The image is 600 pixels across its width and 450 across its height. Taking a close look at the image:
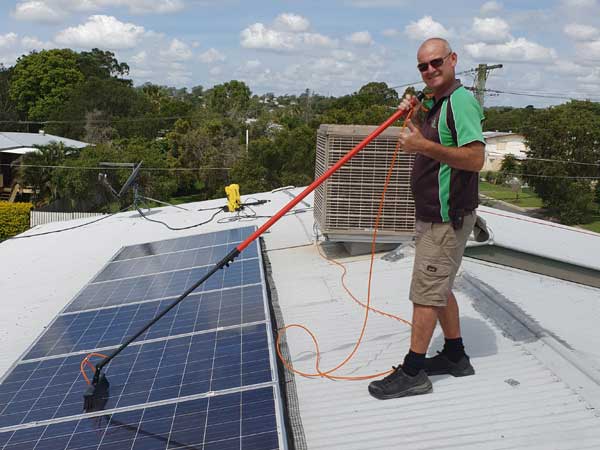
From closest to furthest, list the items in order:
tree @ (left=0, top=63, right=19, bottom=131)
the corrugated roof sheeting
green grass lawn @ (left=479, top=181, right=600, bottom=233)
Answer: the corrugated roof sheeting → green grass lawn @ (left=479, top=181, right=600, bottom=233) → tree @ (left=0, top=63, right=19, bottom=131)

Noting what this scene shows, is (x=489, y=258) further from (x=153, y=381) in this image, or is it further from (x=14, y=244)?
(x=14, y=244)

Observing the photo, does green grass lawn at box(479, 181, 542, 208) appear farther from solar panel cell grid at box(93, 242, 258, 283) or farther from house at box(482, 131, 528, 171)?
solar panel cell grid at box(93, 242, 258, 283)

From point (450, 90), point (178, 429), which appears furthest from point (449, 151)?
point (178, 429)

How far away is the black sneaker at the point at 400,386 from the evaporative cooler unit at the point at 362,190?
11.0ft

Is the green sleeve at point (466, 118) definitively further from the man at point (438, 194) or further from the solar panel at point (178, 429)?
the solar panel at point (178, 429)

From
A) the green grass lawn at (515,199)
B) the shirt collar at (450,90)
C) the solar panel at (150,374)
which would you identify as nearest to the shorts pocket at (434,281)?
the shirt collar at (450,90)

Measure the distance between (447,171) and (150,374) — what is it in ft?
8.30

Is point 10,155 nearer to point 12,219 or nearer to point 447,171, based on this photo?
point 12,219

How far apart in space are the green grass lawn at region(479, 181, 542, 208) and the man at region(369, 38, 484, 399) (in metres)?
46.6

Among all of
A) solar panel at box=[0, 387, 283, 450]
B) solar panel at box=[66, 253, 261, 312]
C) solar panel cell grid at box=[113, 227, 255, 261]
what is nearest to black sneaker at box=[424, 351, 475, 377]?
solar panel at box=[0, 387, 283, 450]

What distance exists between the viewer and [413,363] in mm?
3898

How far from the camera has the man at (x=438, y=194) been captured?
11.5ft

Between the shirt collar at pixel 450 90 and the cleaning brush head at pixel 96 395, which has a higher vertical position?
the shirt collar at pixel 450 90

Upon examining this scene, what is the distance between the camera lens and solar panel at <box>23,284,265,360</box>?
4.96 meters
